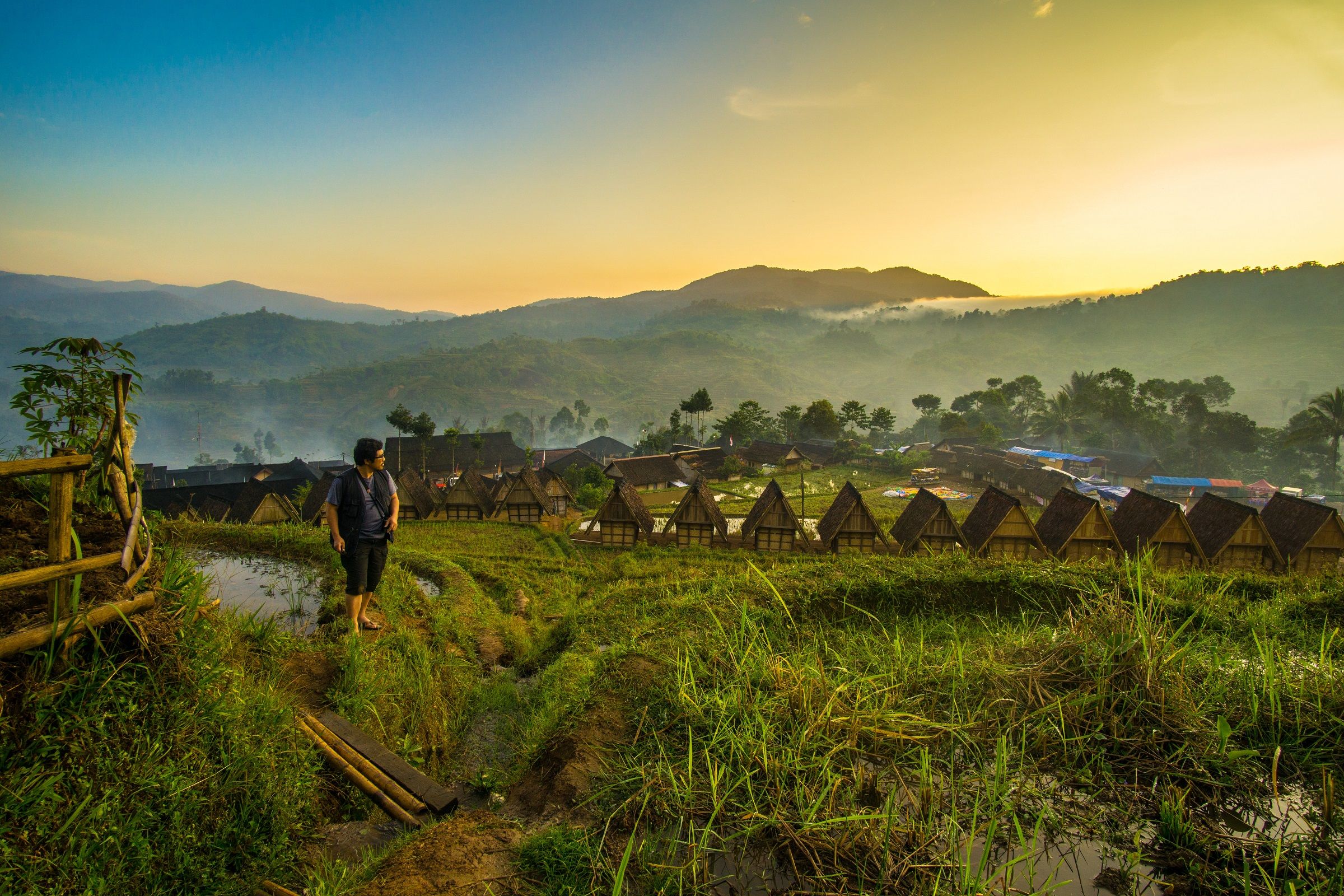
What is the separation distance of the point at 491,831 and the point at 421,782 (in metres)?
0.85

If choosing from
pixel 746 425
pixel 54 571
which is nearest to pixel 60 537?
pixel 54 571

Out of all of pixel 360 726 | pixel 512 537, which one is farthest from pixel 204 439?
pixel 360 726

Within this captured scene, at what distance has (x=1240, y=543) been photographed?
47.9 ft

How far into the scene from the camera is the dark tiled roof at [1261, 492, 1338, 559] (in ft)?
46.5

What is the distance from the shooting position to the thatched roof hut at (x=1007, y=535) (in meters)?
14.6

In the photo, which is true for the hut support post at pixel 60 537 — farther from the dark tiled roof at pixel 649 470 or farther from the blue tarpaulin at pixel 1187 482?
the blue tarpaulin at pixel 1187 482

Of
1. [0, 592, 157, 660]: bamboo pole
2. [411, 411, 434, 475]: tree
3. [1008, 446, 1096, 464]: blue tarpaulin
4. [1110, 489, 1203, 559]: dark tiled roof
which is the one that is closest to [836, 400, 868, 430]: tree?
[1008, 446, 1096, 464]: blue tarpaulin

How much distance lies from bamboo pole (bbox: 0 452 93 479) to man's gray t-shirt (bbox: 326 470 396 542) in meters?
2.58

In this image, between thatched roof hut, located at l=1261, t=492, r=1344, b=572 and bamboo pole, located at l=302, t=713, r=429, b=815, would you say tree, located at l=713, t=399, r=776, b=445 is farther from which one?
bamboo pole, located at l=302, t=713, r=429, b=815

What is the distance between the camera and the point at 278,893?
2895 mm

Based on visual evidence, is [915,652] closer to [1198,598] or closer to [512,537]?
[1198,598]

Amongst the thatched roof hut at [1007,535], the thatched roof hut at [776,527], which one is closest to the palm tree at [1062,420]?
the thatched roof hut at [1007,535]

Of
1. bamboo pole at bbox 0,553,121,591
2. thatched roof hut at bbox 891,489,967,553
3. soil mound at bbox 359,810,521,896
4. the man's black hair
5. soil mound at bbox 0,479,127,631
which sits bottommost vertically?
thatched roof hut at bbox 891,489,967,553

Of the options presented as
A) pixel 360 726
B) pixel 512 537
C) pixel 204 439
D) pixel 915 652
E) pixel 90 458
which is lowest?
pixel 204 439
